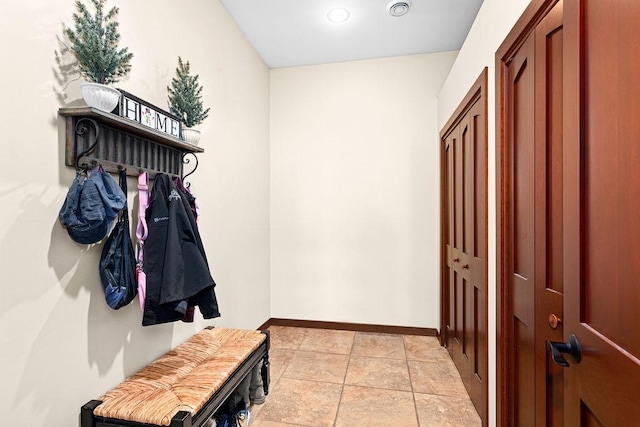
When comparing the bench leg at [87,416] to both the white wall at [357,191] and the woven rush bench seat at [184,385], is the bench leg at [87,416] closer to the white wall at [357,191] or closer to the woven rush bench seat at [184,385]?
the woven rush bench seat at [184,385]

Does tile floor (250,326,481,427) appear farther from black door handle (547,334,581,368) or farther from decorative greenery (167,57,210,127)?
decorative greenery (167,57,210,127)

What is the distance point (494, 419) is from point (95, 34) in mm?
2617

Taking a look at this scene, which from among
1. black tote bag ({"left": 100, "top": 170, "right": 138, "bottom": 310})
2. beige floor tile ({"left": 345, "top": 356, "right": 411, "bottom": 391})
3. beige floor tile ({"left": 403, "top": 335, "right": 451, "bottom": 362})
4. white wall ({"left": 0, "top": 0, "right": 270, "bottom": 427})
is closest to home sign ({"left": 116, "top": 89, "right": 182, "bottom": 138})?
white wall ({"left": 0, "top": 0, "right": 270, "bottom": 427})

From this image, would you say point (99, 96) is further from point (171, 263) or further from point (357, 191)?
point (357, 191)

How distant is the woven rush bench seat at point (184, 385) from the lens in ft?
4.13

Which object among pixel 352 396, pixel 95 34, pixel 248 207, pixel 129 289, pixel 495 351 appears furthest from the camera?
pixel 248 207

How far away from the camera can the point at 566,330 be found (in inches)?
37.4

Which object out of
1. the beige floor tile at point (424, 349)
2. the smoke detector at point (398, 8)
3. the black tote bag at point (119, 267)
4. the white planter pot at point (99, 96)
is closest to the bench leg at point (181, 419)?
the black tote bag at point (119, 267)

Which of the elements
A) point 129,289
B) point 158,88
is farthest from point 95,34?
point 129,289

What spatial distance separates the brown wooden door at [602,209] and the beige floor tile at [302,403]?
4.75 feet

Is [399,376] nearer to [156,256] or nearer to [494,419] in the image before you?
[494,419]

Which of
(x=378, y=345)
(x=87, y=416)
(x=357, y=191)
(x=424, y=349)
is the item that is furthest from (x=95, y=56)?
(x=424, y=349)

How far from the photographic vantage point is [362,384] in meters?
2.34

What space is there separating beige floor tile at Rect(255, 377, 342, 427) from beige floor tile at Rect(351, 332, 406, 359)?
0.66 meters
